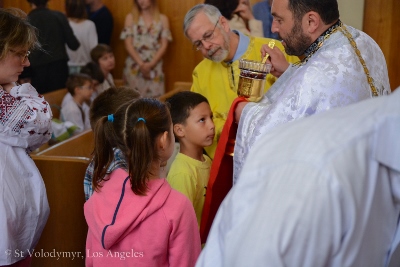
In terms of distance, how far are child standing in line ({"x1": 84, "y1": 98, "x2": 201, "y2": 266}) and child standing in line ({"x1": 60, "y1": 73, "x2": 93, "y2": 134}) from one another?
309 centimetres

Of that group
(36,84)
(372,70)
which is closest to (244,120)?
(372,70)

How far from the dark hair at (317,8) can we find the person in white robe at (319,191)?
1.30 meters

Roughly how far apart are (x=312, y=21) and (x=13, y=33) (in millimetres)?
1177

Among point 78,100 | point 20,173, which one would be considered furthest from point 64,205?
point 78,100

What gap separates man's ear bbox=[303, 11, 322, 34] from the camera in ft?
7.52

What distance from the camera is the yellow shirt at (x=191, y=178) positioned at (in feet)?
9.26

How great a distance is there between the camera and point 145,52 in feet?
24.7

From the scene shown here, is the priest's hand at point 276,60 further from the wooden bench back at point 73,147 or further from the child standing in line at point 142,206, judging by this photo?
the wooden bench back at point 73,147

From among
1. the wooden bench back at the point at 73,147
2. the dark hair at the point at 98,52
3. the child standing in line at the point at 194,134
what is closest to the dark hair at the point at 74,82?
the dark hair at the point at 98,52

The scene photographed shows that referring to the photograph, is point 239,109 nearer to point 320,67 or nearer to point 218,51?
point 320,67

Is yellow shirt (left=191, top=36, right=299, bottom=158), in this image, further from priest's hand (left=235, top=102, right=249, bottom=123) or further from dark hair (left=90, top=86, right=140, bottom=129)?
dark hair (left=90, top=86, right=140, bottom=129)

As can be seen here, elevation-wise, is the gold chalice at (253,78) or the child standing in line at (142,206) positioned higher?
the gold chalice at (253,78)

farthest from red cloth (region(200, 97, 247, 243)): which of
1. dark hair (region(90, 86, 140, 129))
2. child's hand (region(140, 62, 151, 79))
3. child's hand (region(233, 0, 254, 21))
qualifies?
child's hand (region(140, 62, 151, 79))

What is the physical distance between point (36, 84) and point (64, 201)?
123 inches
